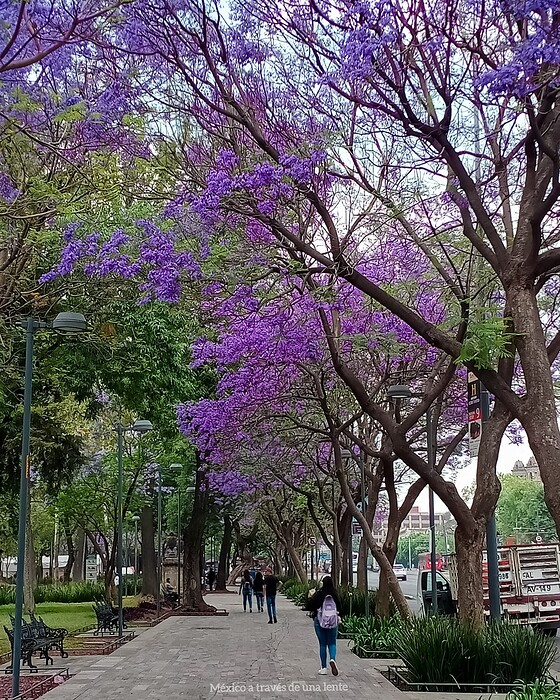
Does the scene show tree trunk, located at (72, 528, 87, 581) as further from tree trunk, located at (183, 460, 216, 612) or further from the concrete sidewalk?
the concrete sidewalk

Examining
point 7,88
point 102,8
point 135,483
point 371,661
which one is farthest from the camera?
point 135,483

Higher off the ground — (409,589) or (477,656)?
(477,656)

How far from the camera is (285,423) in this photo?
2220cm

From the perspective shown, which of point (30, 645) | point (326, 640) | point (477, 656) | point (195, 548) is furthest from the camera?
point (195, 548)

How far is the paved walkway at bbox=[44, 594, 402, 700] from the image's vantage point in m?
12.0

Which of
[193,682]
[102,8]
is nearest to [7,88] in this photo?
[102,8]

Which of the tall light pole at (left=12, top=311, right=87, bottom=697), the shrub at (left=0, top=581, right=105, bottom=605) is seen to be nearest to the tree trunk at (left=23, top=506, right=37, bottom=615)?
the shrub at (left=0, top=581, right=105, bottom=605)

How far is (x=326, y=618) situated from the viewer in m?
13.6

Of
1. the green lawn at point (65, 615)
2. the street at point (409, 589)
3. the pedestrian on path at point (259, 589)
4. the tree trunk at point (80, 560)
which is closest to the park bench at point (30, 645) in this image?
the green lawn at point (65, 615)

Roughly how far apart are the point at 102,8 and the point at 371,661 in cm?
1127

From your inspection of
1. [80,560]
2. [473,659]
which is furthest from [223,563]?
[473,659]

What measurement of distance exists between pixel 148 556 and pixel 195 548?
750 centimetres

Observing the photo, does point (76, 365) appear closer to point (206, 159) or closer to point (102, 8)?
point (206, 159)

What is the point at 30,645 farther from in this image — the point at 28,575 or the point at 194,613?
the point at 194,613
